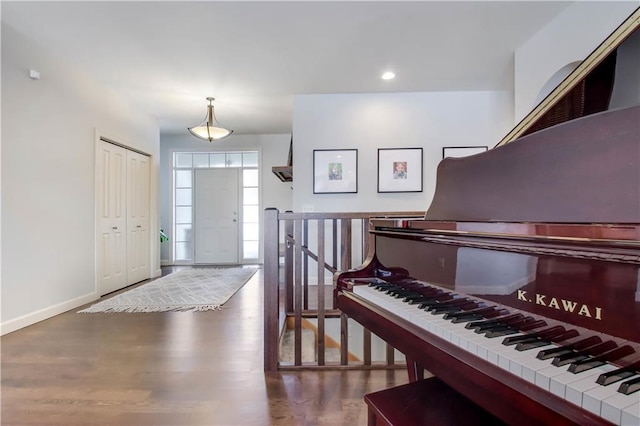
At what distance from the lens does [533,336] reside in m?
0.67

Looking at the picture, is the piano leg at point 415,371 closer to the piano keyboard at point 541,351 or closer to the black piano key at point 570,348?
the piano keyboard at point 541,351

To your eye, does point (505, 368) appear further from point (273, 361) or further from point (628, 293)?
point (273, 361)

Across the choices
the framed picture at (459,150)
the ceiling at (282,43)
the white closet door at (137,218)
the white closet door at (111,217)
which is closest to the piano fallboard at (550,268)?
the ceiling at (282,43)

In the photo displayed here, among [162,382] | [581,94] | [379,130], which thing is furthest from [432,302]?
[379,130]

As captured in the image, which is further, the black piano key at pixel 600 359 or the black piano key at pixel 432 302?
the black piano key at pixel 432 302

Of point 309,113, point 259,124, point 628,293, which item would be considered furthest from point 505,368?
point 259,124

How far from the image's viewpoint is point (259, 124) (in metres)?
5.44

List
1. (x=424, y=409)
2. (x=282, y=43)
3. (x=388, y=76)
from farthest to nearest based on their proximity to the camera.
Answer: (x=388, y=76) → (x=282, y=43) → (x=424, y=409)

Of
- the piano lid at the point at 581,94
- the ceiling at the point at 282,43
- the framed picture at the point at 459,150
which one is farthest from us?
the framed picture at the point at 459,150

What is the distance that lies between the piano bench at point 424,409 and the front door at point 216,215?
18.9 ft

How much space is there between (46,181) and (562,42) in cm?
477

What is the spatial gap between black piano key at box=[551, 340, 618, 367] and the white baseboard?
369 cm

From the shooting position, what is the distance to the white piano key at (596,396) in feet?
1.54

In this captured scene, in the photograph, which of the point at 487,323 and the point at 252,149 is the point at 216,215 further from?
the point at 487,323
